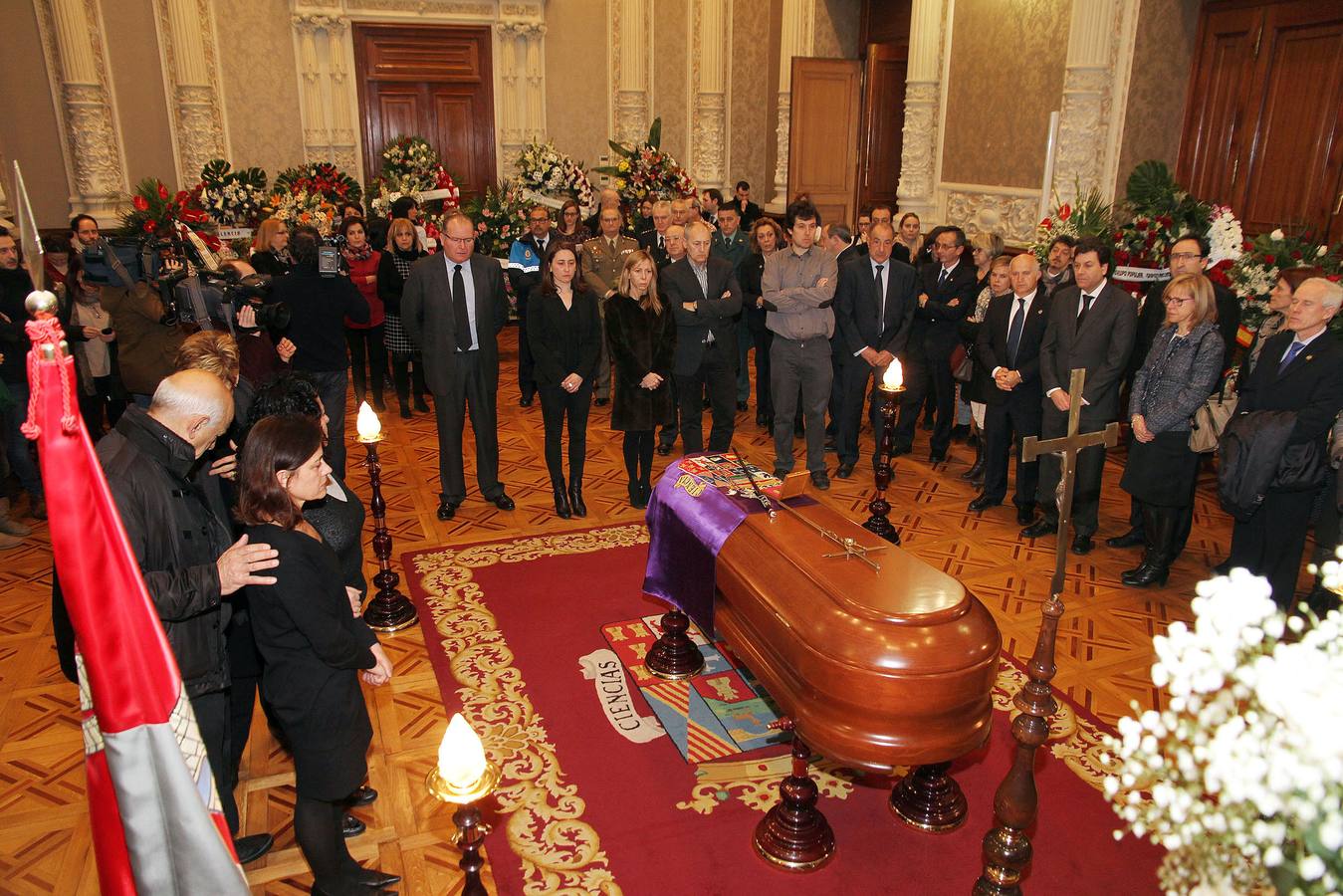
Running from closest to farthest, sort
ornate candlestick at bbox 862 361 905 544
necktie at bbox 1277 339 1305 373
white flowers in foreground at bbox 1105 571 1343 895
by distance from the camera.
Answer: white flowers in foreground at bbox 1105 571 1343 895
necktie at bbox 1277 339 1305 373
ornate candlestick at bbox 862 361 905 544

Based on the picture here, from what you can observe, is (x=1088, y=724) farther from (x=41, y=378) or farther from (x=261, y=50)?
(x=261, y=50)

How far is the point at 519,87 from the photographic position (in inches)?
487

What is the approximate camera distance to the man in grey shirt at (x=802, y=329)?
20.5 feet

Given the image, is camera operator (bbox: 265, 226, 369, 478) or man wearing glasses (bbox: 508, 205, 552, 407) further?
man wearing glasses (bbox: 508, 205, 552, 407)

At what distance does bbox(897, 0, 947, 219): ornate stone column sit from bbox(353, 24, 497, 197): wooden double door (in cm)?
563

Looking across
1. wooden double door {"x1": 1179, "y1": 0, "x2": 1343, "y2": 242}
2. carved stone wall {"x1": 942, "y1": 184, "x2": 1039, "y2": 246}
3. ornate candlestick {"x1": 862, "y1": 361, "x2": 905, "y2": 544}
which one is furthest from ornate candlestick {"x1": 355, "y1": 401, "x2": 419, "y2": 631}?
carved stone wall {"x1": 942, "y1": 184, "x2": 1039, "y2": 246}

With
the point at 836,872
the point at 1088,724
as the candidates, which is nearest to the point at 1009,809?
the point at 836,872

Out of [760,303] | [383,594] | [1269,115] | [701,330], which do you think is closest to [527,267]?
[760,303]

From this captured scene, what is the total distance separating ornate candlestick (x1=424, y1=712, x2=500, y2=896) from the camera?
1.91m

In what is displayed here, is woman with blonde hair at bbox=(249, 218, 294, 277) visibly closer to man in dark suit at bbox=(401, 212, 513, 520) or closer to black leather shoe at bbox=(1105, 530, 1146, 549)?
man in dark suit at bbox=(401, 212, 513, 520)

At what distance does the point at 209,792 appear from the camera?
190cm

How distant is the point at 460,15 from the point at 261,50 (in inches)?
98.5

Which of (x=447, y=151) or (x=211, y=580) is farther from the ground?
(x=447, y=151)

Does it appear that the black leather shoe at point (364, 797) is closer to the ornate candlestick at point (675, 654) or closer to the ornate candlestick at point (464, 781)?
the ornate candlestick at point (675, 654)
